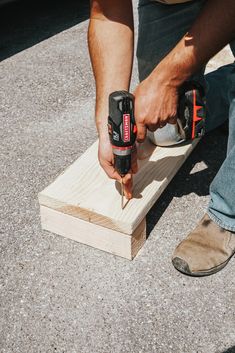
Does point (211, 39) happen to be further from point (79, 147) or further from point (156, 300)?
point (79, 147)

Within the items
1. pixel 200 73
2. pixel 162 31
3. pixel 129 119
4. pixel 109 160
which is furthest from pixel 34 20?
pixel 129 119

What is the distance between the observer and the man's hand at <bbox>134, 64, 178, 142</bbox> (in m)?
1.83

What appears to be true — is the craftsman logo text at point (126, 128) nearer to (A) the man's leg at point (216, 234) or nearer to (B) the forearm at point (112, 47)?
(B) the forearm at point (112, 47)

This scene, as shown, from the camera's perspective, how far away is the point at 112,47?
7.01ft

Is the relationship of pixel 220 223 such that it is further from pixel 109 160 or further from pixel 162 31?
pixel 162 31

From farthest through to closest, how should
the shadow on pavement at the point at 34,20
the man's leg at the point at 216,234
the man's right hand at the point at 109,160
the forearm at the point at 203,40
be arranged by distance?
the shadow on pavement at the point at 34,20, the man's leg at the point at 216,234, the man's right hand at the point at 109,160, the forearm at the point at 203,40

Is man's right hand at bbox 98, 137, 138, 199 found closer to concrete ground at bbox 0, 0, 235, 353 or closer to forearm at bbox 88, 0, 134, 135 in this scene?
forearm at bbox 88, 0, 134, 135

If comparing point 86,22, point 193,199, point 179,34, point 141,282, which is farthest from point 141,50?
point 86,22

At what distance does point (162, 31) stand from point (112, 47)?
0.56 m

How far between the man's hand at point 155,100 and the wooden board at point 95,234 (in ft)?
1.59

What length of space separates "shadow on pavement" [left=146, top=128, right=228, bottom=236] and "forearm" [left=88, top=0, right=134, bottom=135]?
664 millimetres

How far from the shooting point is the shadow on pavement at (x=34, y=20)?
4.54 metres

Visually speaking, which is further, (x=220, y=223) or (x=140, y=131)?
(x=220, y=223)

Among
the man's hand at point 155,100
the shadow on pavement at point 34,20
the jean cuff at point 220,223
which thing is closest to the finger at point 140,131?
the man's hand at point 155,100
